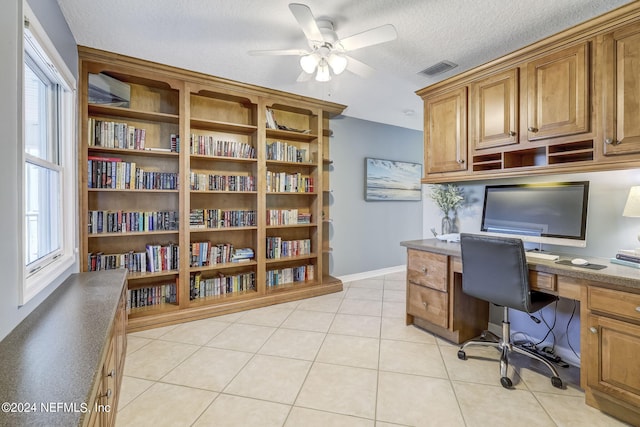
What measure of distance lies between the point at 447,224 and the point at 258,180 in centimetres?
210

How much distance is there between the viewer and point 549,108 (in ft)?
6.72

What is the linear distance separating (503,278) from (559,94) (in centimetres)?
133

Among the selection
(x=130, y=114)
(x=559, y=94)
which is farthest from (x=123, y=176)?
(x=559, y=94)

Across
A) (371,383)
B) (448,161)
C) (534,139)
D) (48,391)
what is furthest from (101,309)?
(534,139)

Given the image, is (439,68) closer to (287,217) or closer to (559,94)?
(559,94)

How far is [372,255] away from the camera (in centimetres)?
461

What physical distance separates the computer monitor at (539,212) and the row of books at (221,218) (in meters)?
2.42

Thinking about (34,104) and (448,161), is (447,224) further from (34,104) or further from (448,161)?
(34,104)

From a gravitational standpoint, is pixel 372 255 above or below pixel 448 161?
below

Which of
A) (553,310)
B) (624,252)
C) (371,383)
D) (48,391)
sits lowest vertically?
(371,383)

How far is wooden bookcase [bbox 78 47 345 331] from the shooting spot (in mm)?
2684

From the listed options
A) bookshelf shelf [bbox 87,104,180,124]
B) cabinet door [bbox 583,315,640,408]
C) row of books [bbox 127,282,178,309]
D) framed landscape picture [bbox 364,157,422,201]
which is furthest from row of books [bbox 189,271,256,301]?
cabinet door [bbox 583,315,640,408]

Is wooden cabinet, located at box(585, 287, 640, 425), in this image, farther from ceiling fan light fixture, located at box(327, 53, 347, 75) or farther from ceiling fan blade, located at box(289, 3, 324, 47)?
ceiling fan blade, located at box(289, 3, 324, 47)

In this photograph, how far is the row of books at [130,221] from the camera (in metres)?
2.63
